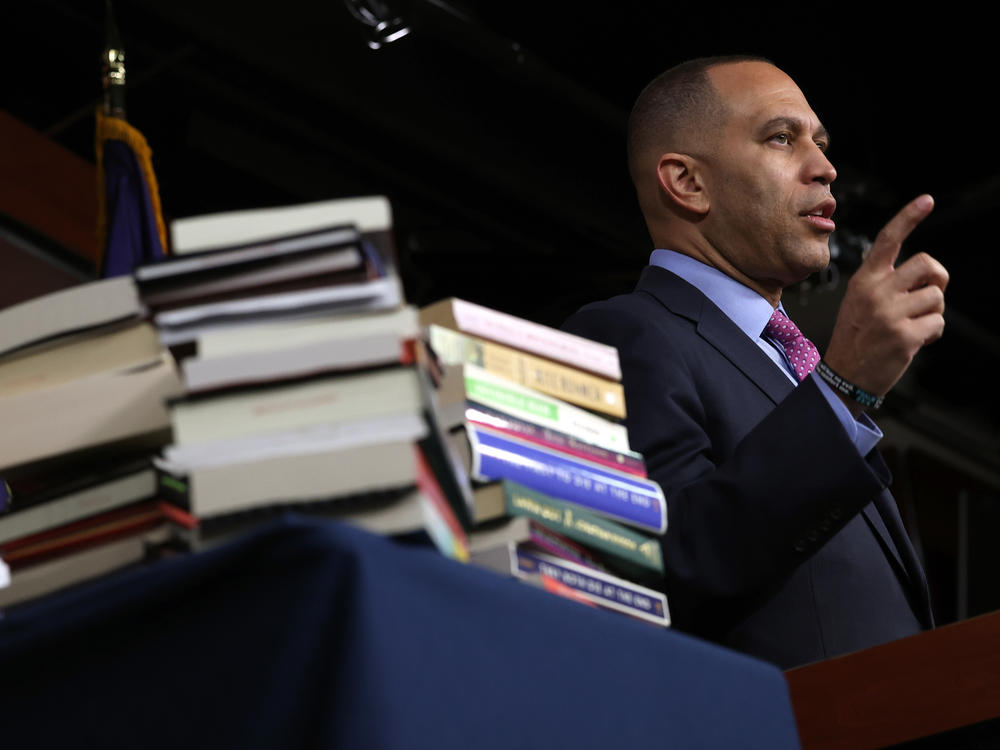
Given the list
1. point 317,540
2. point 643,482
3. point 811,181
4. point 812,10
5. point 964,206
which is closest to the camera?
point 317,540

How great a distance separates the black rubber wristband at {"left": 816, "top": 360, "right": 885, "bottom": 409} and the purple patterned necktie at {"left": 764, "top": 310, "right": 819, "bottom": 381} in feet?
1.23

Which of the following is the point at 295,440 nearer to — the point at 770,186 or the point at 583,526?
the point at 583,526

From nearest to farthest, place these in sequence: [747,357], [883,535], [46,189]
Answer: [883,535] → [747,357] → [46,189]

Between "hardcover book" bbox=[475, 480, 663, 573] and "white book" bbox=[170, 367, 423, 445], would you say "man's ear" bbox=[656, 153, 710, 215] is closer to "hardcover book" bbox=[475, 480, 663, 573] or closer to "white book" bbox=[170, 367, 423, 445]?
"hardcover book" bbox=[475, 480, 663, 573]

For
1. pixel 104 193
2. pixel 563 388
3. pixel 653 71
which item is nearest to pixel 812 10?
pixel 653 71

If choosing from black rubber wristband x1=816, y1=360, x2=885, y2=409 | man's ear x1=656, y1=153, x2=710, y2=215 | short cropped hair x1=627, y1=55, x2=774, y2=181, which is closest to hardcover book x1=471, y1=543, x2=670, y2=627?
black rubber wristband x1=816, y1=360, x2=885, y2=409

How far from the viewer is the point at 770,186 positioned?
184 cm

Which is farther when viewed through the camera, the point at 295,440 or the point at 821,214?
the point at 821,214

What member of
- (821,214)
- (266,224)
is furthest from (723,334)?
(266,224)

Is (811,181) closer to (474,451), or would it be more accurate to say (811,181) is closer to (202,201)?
(474,451)

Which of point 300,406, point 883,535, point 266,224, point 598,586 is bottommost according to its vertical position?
point 883,535

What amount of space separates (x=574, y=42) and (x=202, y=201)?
150 centimetres

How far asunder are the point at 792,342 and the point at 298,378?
1.01 m

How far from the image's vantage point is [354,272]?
3.13ft
